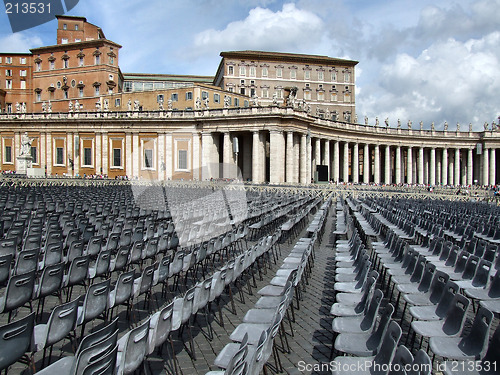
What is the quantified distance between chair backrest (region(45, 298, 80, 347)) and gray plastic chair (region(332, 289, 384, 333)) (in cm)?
322

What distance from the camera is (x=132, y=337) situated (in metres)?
3.48

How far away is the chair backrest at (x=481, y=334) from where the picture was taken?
12.9 feet

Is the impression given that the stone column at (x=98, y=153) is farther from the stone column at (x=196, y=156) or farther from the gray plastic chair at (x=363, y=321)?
the gray plastic chair at (x=363, y=321)

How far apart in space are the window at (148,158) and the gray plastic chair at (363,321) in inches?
1777

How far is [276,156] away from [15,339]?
40.7 m

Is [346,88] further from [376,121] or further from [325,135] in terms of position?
[325,135]

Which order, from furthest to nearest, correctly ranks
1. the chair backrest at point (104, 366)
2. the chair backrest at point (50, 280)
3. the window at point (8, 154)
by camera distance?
the window at point (8, 154)
the chair backrest at point (50, 280)
the chair backrest at point (104, 366)

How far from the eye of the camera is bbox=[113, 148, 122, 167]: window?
158 ft

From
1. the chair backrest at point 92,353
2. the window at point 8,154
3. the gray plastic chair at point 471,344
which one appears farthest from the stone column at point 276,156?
the chair backrest at point 92,353

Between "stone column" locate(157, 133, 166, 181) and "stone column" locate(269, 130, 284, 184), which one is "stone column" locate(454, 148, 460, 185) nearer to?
"stone column" locate(269, 130, 284, 184)

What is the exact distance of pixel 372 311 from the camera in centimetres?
468

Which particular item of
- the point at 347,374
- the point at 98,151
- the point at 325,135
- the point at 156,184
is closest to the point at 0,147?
the point at 98,151

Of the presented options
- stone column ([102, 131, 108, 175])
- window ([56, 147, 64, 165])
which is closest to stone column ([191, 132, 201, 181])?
stone column ([102, 131, 108, 175])

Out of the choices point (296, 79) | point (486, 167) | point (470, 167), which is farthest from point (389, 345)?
point (296, 79)
